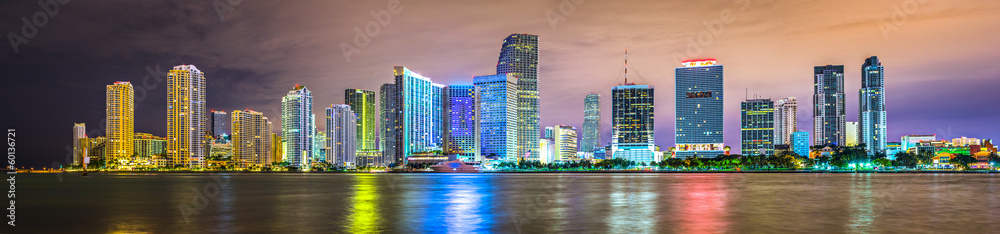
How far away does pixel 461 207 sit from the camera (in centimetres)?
5125

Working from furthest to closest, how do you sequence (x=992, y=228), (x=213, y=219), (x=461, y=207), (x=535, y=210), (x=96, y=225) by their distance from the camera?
(x=461, y=207), (x=535, y=210), (x=213, y=219), (x=96, y=225), (x=992, y=228)

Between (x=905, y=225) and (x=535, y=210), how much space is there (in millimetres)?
22715

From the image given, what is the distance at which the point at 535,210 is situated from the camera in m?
47.7

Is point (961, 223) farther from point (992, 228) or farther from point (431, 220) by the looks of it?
point (431, 220)

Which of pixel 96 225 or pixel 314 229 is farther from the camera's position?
pixel 96 225

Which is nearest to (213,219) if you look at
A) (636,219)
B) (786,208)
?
(636,219)

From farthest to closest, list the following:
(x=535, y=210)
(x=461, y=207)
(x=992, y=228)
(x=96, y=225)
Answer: (x=461, y=207) < (x=535, y=210) < (x=96, y=225) < (x=992, y=228)

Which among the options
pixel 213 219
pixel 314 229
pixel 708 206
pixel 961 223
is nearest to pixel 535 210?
pixel 708 206

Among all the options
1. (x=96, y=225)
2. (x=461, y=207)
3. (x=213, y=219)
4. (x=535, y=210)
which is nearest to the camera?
(x=96, y=225)

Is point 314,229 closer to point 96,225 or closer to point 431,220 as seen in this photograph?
point 431,220

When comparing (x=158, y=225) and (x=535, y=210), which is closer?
(x=158, y=225)

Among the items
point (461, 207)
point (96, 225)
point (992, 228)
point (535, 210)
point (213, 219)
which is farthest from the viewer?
point (461, 207)

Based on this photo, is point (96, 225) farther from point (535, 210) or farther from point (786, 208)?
point (786, 208)

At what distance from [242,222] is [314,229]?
642 centimetres
